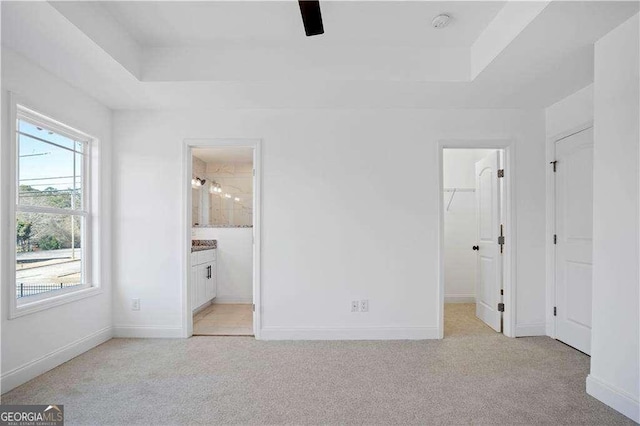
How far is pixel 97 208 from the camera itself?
335 cm

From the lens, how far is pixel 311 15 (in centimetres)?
187

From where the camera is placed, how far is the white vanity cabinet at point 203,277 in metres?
4.18

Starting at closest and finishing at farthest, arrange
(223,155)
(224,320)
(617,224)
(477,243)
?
(617,224), (224,320), (477,243), (223,155)

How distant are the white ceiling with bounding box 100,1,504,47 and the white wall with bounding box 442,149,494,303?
2.69 m

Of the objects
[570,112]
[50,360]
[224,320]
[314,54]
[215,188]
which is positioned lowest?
[224,320]

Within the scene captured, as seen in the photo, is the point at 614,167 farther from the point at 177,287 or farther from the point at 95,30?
the point at 177,287

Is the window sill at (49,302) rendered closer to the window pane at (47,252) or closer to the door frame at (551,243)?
the window pane at (47,252)

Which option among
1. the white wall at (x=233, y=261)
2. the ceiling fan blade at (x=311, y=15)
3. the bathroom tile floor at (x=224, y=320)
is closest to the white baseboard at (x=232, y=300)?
the white wall at (x=233, y=261)

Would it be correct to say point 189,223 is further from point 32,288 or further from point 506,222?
point 506,222

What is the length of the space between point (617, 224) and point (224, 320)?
3822 millimetres

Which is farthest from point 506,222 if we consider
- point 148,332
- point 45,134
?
point 45,134

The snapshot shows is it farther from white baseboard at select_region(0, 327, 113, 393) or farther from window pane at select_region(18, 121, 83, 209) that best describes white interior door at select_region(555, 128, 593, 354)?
window pane at select_region(18, 121, 83, 209)

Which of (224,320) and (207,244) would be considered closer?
(224,320)

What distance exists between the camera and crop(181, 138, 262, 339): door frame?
11.5 feet
